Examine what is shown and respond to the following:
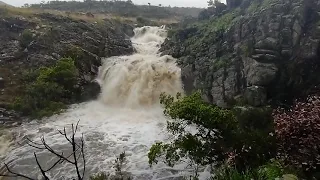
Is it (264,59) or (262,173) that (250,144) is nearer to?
(262,173)

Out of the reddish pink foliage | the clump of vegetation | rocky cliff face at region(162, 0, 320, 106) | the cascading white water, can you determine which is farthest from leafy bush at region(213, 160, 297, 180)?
the clump of vegetation

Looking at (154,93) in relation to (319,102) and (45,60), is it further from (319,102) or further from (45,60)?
(319,102)

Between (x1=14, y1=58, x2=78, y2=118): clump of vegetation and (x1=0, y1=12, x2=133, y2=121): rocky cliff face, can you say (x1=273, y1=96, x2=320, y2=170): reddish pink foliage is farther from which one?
(x1=0, y1=12, x2=133, y2=121): rocky cliff face

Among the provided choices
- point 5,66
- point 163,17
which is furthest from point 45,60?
point 163,17

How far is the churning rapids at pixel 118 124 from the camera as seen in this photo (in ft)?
48.4

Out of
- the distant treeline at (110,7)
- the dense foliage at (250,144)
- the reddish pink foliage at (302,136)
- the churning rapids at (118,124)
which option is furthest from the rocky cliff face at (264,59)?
the distant treeline at (110,7)

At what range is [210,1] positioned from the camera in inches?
1670

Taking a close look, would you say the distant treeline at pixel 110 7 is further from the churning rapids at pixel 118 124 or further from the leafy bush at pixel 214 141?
the leafy bush at pixel 214 141

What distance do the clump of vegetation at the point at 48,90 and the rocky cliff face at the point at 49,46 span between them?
882 mm

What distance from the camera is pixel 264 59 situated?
62.1 ft

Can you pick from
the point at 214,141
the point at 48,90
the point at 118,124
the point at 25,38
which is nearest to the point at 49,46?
the point at 25,38

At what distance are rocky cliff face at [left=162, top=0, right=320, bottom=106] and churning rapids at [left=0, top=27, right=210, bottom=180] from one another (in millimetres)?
2641

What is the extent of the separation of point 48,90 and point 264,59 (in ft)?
44.3

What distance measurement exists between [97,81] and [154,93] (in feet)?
17.0
